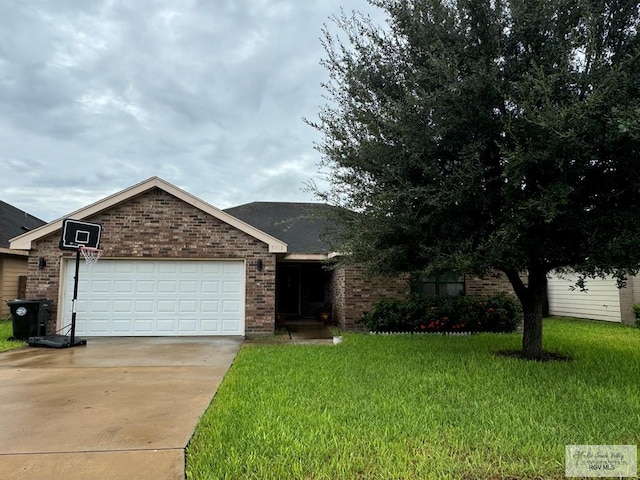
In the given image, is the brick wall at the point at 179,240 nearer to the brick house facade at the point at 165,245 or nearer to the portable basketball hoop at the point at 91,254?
the brick house facade at the point at 165,245

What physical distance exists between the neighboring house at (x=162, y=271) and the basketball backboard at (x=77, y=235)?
3.88 feet

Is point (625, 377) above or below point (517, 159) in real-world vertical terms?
below

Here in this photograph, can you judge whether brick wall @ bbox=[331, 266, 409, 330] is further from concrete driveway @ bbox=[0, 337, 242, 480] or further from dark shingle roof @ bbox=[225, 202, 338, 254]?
concrete driveway @ bbox=[0, 337, 242, 480]

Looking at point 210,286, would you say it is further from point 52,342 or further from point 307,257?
point 52,342

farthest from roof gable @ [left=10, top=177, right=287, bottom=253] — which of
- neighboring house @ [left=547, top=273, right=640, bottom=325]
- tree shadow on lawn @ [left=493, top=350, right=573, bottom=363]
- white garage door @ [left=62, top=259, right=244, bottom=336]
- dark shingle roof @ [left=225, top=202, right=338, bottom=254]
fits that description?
neighboring house @ [left=547, top=273, right=640, bottom=325]

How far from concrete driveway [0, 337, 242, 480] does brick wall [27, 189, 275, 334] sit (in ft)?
8.78

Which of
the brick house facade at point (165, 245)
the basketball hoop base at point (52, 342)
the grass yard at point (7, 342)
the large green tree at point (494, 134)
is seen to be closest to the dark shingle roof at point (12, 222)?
the grass yard at point (7, 342)

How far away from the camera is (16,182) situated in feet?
65.9

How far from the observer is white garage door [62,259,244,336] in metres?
10.6

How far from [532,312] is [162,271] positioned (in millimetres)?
8688

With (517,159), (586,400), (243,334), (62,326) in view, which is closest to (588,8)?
(517,159)

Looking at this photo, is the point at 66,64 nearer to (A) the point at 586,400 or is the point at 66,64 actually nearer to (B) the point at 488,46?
(B) the point at 488,46

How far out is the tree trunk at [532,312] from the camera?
292 inches

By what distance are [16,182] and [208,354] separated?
18012 millimetres
